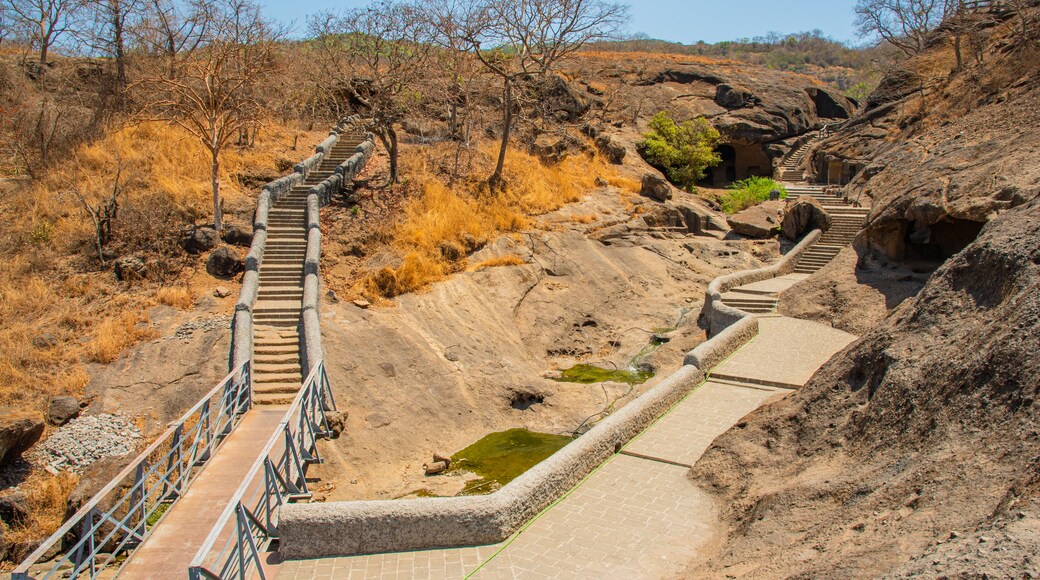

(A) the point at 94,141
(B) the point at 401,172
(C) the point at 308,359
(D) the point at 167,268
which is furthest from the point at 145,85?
(C) the point at 308,359

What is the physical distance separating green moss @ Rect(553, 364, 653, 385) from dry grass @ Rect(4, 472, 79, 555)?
10697mm

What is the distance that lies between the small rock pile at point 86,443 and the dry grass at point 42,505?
29 cm

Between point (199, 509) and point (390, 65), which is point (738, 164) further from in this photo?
point (199, 509)

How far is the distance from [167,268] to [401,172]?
9372 millimetres

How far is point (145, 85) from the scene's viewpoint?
1000 inches

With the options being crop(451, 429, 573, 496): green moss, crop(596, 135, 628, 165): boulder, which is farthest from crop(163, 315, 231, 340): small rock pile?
crop(596, 135, 628, 165): boulder

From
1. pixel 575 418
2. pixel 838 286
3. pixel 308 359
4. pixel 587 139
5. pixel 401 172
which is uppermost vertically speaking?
pixel 587 139

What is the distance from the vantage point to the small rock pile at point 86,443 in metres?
11.7

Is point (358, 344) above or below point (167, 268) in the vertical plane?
below

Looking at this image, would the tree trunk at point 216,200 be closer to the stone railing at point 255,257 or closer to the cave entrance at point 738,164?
the stone railing at point 255,257

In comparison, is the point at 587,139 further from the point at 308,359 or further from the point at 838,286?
the point at 308,359

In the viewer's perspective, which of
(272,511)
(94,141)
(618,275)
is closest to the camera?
(272,511)

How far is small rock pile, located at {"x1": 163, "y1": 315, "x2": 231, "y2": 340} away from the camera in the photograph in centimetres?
1468

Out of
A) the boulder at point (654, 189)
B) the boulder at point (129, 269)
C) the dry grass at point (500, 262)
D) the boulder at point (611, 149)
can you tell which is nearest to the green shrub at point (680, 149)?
the boulder at point (611, 149)
